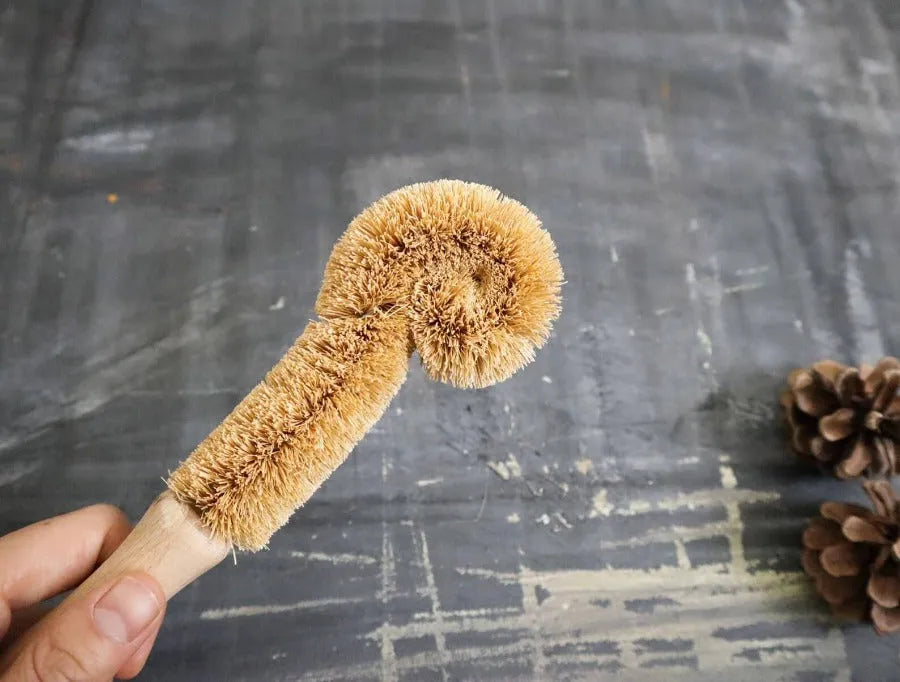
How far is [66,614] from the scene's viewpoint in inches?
13.8

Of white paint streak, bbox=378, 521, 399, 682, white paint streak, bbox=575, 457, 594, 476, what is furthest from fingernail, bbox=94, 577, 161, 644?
white paint streak, bbox=575, 457, 594, 476

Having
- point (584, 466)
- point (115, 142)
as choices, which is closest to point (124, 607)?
point (584, 466)

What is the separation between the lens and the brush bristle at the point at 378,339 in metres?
0.34

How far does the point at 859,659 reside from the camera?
0.56 meters

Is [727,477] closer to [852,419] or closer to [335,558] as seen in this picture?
[852,419]

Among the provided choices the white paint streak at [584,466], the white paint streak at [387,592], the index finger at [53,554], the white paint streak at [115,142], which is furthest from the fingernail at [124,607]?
the white paint streak at [115,142]

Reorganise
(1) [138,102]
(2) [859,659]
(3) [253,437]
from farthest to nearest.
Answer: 1. (1) [138,102]
2. (2) [859,659]
3. (3) [253,437]

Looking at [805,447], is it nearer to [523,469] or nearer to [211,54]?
[523,469]

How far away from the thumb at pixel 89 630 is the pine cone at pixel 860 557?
0.51 metres

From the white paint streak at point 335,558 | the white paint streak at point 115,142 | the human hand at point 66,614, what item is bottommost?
the white paint streak at point 335,558

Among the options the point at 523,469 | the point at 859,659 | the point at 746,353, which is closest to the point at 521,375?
the point at 523,469

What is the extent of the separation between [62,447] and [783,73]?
79 cm

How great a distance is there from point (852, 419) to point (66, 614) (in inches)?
22.7

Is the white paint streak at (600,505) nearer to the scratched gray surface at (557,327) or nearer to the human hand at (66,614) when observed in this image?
the scratched gray surface at (557,327)
